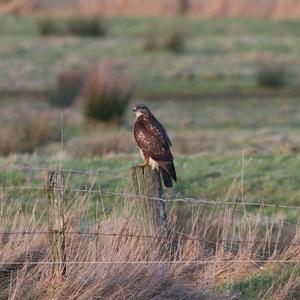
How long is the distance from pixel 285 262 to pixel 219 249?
0.49 meters

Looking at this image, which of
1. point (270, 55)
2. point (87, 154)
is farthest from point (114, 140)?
point (270, 55)

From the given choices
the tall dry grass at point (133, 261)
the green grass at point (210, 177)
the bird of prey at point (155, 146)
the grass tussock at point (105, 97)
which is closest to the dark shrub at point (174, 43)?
the grass tussock at point (105, 97)

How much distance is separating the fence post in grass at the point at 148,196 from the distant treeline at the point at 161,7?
44.5 m

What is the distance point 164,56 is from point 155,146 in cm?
2524

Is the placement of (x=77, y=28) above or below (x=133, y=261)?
above

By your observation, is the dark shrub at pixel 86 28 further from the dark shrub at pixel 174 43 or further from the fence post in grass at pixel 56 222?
the fence post in grass at pixel 56 222

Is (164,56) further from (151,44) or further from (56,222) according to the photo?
(56,222)

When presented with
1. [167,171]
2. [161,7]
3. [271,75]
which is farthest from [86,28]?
[167,171]

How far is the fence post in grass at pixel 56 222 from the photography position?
7324 millimetres

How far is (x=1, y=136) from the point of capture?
17562 mm

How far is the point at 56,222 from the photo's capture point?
24.3 ft

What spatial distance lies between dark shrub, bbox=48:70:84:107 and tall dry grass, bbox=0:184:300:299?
51.0ft

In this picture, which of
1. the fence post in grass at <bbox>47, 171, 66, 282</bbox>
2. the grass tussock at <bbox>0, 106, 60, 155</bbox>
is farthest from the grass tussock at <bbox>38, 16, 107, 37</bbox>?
A: the fence post in grass at <bbox>47, 171, 66, 282</bbox>

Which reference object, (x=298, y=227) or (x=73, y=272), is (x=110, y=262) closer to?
(x=73, y=272)
